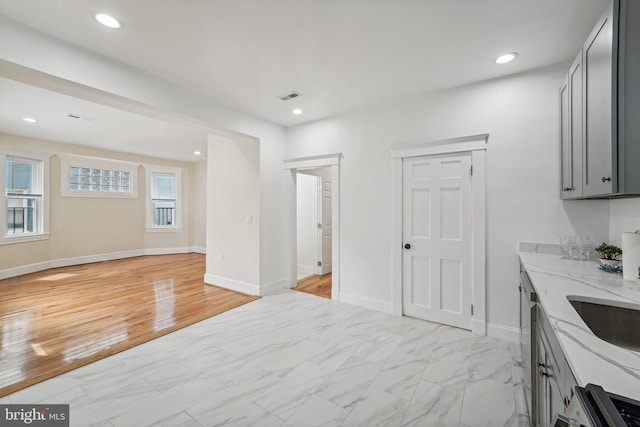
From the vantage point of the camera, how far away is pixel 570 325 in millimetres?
1021

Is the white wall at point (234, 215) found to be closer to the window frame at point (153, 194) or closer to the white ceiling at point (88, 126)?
the white ceiling at point (88, 126)

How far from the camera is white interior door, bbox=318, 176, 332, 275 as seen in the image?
5.39m

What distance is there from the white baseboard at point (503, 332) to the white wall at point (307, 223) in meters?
3.26

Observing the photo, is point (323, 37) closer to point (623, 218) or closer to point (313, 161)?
point (313, 161)

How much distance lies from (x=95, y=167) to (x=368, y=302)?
704cm

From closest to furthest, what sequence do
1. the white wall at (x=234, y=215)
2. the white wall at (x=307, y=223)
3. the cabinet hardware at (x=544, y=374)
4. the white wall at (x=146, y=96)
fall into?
the cabinet hardware at (x=544, y=374) → the white wall at (x=146, y=96) → the white wall at (x=234, y=215) → the white wall at (x=307, y=223)

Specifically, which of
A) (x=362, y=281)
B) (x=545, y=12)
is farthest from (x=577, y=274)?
(x=362, y=281)

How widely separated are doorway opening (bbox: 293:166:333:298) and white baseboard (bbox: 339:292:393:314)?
1324 mm

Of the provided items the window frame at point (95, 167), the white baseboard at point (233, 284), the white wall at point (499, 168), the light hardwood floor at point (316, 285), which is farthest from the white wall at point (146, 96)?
the window frame at point (95, 167)

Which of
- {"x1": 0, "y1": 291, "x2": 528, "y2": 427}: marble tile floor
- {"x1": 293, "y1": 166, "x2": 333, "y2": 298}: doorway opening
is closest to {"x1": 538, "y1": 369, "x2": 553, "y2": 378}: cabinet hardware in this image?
{"x1": 0, "y1": 291, "x2": 528, "y2": 427}: marble tile floor

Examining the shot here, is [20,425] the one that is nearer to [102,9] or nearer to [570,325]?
[102,9]

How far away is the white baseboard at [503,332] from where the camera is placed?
8.86ft

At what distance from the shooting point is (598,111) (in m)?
1.55

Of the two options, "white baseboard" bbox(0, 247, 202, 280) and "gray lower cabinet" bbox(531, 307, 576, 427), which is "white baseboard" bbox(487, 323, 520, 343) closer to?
"gray lower cabinet" bbox(531, 307, 576, 427)
